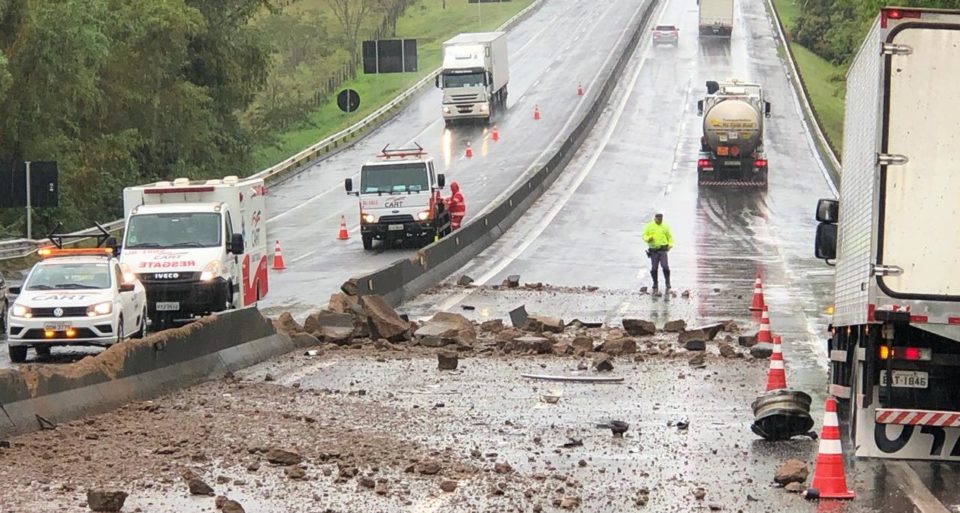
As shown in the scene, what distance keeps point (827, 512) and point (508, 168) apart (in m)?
50.8

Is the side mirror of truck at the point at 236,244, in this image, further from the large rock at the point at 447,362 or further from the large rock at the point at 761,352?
the large rock at the point at 761,352

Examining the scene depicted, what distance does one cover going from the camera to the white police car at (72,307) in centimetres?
2300

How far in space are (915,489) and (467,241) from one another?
28132 millimetres

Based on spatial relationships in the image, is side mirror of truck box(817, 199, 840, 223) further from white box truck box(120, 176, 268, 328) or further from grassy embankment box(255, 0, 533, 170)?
grassy embankment box(255, 0, 533, 170)

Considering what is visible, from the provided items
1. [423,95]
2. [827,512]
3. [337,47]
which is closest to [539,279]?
[827,512]

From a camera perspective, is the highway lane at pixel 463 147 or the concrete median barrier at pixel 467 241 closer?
the concrete median barrier at pixel 467 241

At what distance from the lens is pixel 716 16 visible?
9950cm

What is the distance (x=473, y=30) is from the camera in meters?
118

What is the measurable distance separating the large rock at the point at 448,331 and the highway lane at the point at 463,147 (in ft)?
17.7

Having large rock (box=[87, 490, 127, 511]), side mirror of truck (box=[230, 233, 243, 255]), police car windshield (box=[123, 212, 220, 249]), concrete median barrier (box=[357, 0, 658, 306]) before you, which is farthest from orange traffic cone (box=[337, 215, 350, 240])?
large rock (box=[87, 490, 127, 511])

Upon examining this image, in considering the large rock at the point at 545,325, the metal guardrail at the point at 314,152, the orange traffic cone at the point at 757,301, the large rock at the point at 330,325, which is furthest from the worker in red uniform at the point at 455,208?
the large rock at the point at 330,325

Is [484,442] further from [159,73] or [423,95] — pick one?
[423,95]

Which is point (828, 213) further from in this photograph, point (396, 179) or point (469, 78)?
point (469, 78)

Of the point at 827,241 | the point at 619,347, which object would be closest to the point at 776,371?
the point at 827,241
